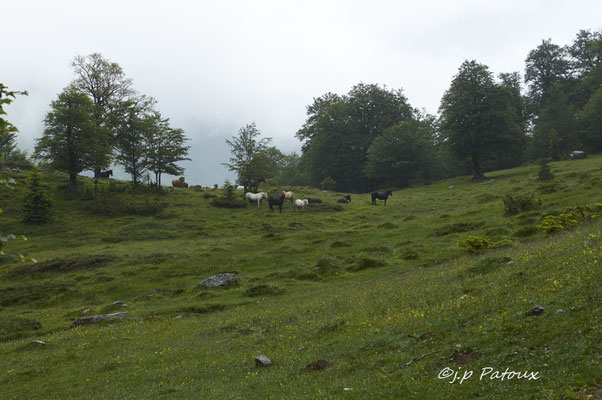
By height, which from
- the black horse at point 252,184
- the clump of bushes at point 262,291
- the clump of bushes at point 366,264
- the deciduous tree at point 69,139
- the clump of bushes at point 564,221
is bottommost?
the clump of bushes at point 262,291

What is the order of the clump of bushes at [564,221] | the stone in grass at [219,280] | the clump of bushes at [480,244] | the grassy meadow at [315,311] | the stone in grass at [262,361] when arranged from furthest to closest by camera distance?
the stone in grass at [219,280], the clump of bushes at [480,244], the clump of bushes at [564,221], the stone in grass at [262,361], the grassy meadow at [315,311]

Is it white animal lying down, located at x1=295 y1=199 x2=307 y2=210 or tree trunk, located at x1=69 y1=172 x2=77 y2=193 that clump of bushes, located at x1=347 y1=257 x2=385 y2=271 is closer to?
white animal lying down, located at x1=295 y1=199 x2=307 y2=210

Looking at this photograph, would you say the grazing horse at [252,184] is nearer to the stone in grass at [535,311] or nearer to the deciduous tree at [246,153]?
the deciduous tree at [246,153]

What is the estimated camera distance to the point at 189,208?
52.8 meters

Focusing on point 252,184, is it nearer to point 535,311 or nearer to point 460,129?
point 460,129

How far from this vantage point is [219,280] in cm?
2625

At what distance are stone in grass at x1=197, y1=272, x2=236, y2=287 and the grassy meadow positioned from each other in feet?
2.22

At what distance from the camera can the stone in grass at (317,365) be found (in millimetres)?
9840

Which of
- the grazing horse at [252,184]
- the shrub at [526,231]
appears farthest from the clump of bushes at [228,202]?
the shrub at [526,231]

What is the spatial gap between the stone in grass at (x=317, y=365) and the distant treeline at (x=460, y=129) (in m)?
53.2

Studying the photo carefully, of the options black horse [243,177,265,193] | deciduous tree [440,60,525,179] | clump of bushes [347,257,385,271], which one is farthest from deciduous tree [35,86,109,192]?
deciduous tree [440,60,525,179]

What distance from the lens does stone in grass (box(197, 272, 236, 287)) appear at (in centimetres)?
2589

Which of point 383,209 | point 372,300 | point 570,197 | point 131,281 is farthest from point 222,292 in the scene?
point 383,209

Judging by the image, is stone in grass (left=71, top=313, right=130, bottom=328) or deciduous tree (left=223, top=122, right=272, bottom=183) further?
deciduous tree (left=223, top=122, right=272, bottom=183)
